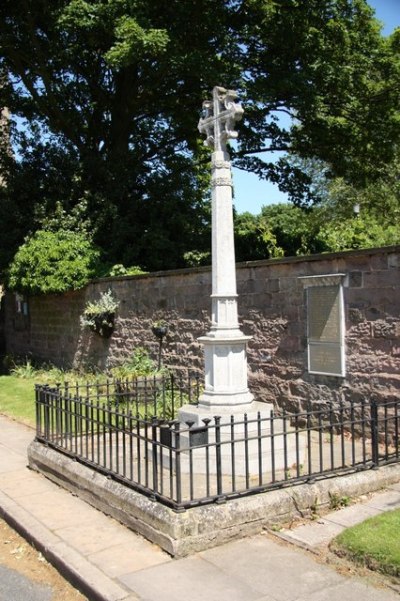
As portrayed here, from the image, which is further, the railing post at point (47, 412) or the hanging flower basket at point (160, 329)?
the hanging flower basket at point (160, 329)

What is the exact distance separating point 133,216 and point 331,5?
7551 mm

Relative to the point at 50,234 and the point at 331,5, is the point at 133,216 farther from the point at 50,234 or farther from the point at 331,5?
the point at 331,5

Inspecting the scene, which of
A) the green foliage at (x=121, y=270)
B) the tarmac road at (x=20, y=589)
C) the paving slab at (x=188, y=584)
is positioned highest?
the green foliage at (x=121, y=270)

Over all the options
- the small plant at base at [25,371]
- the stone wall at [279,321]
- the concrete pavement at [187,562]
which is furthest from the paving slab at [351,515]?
the small plant at base at [25,371]

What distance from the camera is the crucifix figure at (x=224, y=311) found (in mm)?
6328

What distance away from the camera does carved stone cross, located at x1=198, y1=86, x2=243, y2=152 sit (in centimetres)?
649

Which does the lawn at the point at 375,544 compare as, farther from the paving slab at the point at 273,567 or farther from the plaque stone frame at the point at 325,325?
the plaque stone frame at the point at 325,325

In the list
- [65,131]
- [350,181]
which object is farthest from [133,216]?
[350,181]

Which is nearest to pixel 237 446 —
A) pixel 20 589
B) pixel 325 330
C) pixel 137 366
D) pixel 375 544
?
pixel 375 544

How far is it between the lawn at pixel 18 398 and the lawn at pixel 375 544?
6.49 meters

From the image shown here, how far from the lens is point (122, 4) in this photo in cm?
1277

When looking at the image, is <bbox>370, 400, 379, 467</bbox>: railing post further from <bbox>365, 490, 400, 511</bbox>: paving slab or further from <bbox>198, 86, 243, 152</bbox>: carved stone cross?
<bbox>198, 86, 243, 152</bbox>: carved stone cross

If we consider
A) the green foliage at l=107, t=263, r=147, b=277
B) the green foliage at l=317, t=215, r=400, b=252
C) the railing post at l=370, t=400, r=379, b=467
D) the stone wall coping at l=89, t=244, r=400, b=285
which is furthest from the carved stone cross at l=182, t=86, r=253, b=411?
the green foliage at l=317, t=215, r=400, b=252

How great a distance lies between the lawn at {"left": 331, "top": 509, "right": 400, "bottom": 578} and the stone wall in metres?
3.04
